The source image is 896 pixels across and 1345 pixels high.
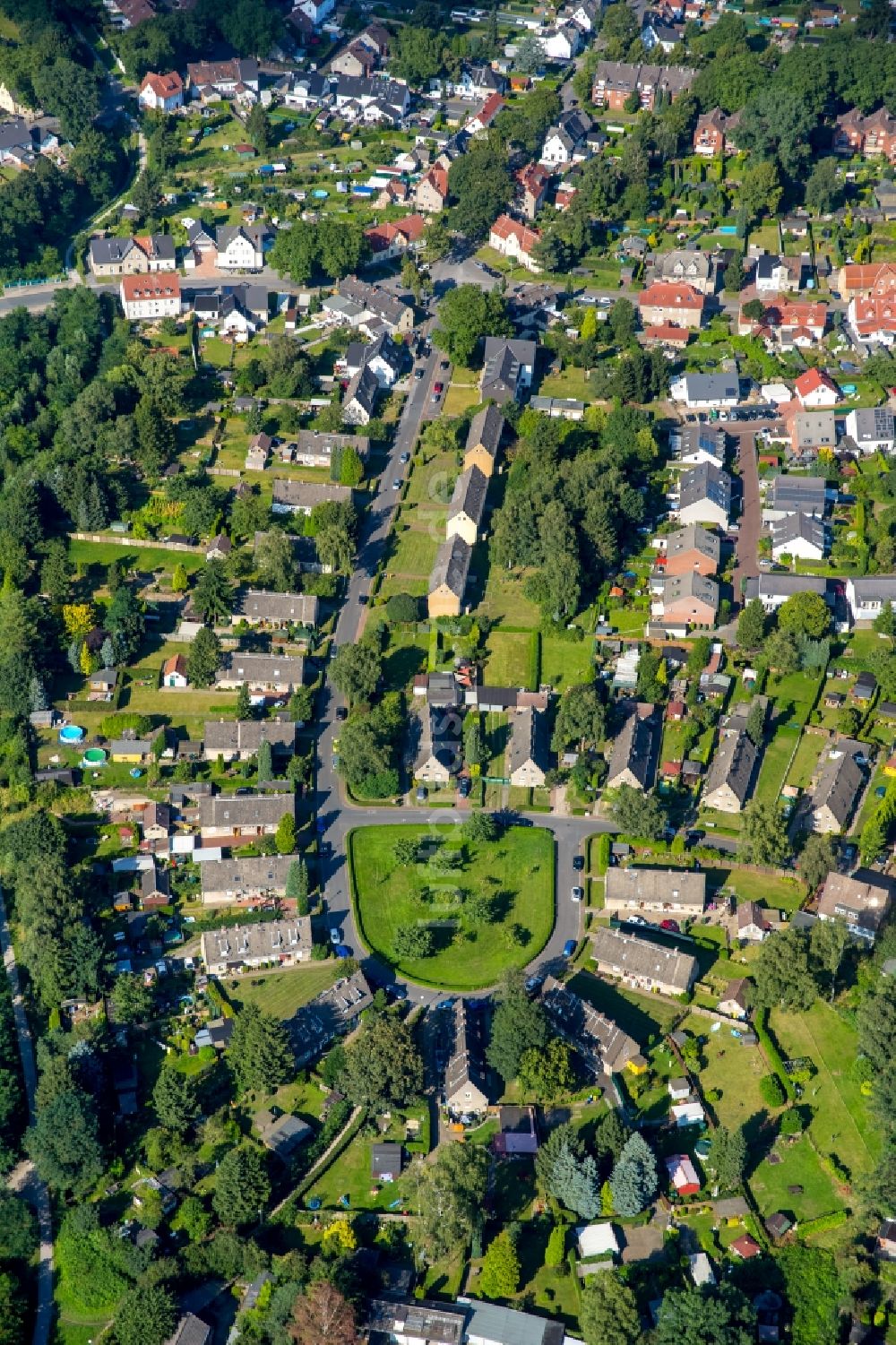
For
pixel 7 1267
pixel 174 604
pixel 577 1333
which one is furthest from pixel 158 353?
pixel 577 1333

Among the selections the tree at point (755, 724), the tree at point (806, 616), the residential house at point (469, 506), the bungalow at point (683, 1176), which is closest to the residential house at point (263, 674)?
the residential house at point (469, 506)

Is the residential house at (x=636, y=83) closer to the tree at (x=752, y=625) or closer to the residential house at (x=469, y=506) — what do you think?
the residential house at (x=469, y=506)

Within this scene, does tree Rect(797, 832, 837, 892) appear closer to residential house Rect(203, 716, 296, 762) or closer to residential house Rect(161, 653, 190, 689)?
residential house Rect(203, 716, 296, 762)

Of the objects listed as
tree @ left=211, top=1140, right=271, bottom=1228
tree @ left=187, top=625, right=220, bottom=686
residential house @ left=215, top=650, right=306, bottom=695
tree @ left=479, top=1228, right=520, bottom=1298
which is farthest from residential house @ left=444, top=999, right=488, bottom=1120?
tree @ left=187, top=625, right=220, bottom=686

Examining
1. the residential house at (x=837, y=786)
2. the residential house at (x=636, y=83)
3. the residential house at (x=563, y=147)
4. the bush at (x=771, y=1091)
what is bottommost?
the bush at (x=771, y=1091)

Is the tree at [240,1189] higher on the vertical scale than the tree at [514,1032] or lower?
lower

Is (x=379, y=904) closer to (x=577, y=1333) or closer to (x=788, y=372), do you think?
(x=577, y=1333)
